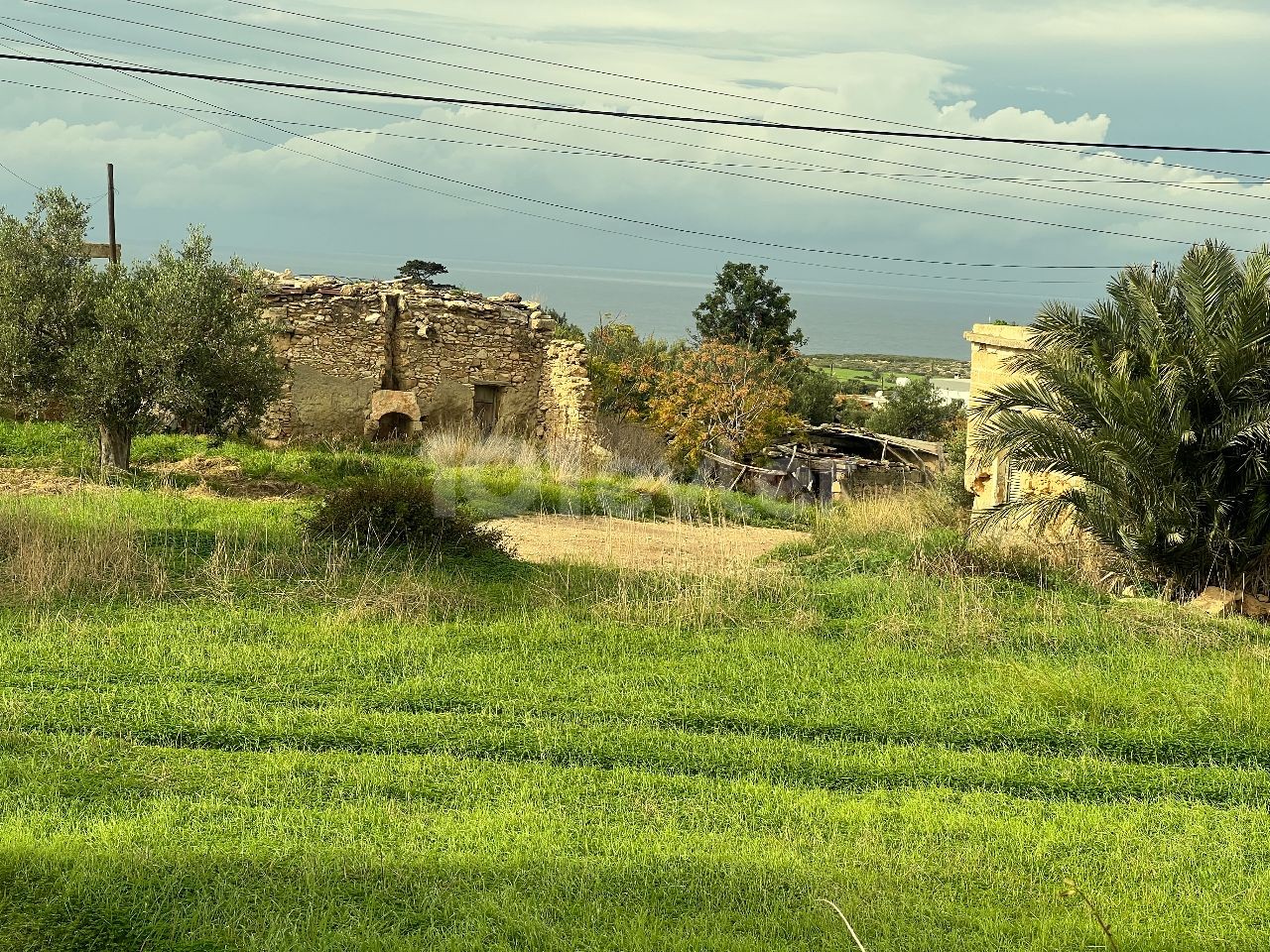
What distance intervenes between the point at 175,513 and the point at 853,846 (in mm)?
10403

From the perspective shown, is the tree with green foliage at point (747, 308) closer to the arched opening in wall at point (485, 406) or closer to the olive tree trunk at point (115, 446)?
the arched opening in wall at point (485, 406)

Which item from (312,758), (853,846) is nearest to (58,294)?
(312,758)

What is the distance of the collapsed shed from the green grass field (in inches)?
592

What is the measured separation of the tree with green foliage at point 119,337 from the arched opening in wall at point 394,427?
21.6 feet

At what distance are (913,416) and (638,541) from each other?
109ft

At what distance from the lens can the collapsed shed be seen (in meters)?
28.8

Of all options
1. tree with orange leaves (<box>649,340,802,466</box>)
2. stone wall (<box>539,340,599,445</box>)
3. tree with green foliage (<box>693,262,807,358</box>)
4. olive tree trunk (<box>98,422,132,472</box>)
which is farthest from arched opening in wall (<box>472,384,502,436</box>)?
tree with green foliage (<box>693,262,807,358</box>)

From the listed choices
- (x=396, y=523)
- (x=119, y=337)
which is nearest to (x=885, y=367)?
(x=119, y=337)

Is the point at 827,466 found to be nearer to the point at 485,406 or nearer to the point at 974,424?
the point at 485,406

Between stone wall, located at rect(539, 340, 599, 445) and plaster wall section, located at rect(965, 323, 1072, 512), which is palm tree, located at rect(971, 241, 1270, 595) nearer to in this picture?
plaster wall section, located at rect(965, 323, 1072, 512)

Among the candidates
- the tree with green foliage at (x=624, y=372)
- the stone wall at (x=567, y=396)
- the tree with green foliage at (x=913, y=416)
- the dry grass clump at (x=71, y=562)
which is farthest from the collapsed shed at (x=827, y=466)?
the dry grass clump at (x=71, y=562)

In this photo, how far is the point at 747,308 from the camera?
1816 inches

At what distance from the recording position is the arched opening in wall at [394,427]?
24.9 m

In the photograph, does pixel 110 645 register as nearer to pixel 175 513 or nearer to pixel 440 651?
pixel 440 651
